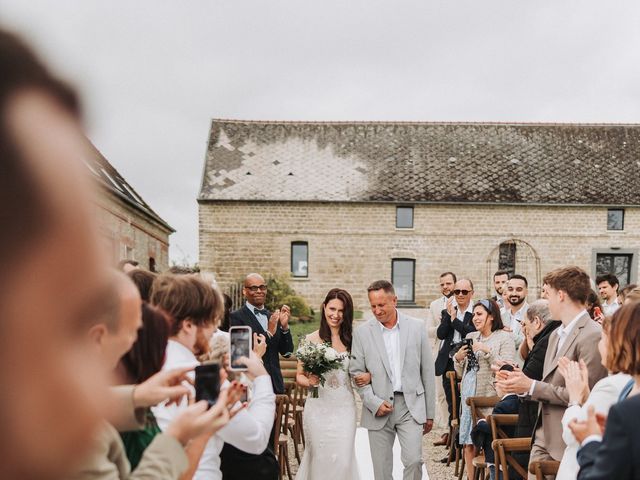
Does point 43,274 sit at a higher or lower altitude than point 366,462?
higher

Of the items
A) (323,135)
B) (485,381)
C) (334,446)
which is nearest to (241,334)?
(334,446)

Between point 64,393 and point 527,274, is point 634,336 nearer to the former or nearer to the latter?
point 64,393

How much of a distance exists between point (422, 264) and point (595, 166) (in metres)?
10.0

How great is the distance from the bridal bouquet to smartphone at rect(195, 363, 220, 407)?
3149 mm

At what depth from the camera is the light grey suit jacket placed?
17.9 feet

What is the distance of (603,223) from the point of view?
26.7 meters

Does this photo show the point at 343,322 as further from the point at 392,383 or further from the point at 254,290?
the point at 254,290

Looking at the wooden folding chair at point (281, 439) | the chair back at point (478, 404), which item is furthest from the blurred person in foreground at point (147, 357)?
the chair back at point (478, 404)

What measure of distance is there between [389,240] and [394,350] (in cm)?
2147

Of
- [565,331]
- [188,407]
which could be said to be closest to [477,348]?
[565,331]

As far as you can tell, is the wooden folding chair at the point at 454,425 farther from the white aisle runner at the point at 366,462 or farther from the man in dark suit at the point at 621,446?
the man in dark suit at the point at 621,446

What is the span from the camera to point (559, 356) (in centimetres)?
412

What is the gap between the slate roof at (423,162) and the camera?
26.8m

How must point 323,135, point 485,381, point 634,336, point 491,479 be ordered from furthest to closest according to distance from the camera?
point 323,135 → point 485,381 → point 491,479 → point 634,336
